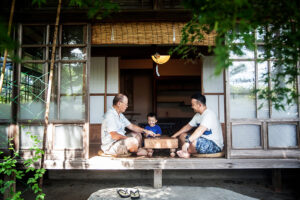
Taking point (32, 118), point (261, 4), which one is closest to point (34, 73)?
point (32, 118)

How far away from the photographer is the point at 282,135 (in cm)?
375

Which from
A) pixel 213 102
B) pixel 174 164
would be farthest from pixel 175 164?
pixel 213 102

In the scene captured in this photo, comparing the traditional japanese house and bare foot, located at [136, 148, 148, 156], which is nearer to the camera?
the traditional japanese house

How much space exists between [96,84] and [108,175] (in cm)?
282

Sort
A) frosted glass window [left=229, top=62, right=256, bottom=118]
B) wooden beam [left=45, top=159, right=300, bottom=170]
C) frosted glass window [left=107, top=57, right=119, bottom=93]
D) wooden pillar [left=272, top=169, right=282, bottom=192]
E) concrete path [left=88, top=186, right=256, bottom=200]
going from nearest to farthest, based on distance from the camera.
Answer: concrete path [left=88, top=186, right=256, bottom=200] < wooden beam [left=45, top=159, right=300, bottom=170] < frosted glass window [left=229, top=62, right=256, bottom=118] < wooden pillar [left=272, top=169, right=282, bottom=192] < frosted glass window [left=107, top=57, right=119, bottom=93]

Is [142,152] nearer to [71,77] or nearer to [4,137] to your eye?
[71,77]

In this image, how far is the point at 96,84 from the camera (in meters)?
6.23

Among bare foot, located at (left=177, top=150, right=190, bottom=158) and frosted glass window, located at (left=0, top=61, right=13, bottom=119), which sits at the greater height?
frosted glass window, located at (left=0, top=61, right=13, bottom=119)

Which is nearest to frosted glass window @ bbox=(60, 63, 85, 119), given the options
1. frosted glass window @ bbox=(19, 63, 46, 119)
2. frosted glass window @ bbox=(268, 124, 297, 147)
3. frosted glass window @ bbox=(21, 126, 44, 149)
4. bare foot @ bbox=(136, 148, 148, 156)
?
frosted glass window @ bbox=(19, 63, 46, 119)

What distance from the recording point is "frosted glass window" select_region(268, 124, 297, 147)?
12.3 ft

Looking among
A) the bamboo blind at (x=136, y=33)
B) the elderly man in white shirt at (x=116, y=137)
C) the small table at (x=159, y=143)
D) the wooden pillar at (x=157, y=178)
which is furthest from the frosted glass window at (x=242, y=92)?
the elderly man in white shirt at (x=116, y=137)

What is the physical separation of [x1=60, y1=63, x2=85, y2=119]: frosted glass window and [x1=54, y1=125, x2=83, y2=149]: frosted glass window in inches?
8.7

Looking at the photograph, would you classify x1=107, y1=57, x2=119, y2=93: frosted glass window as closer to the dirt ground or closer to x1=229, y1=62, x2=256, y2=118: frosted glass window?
the dirt ground

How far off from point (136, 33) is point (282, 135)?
10.9 ft
